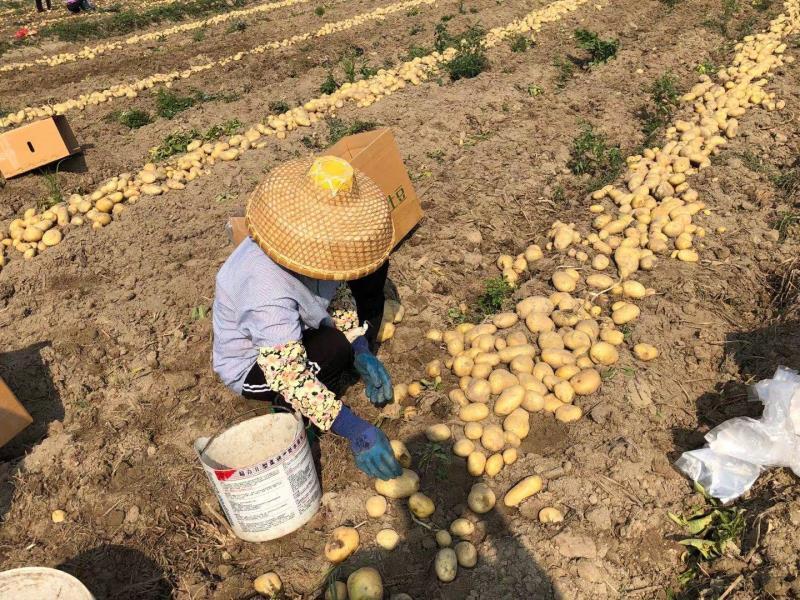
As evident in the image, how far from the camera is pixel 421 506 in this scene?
2.52 m

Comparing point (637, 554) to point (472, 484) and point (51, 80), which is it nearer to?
point (472, 484)

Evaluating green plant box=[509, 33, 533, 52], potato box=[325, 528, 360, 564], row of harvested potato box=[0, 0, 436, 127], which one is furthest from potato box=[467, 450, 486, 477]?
green plant box=[509, 33, 533, 52]

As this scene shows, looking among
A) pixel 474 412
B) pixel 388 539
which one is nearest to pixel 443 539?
pixel 388 539

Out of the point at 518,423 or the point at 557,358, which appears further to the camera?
the point at 557,358

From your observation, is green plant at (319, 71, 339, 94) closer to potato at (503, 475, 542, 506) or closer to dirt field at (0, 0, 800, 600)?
dirt field at (0, 0, 800, 600)

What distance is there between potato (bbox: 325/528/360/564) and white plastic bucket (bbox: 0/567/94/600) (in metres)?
0.95

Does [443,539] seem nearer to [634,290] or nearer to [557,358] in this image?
[557,358]

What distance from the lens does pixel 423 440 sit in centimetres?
291

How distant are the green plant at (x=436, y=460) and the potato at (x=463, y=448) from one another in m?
0.05

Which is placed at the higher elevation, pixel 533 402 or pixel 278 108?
pixel 278 108

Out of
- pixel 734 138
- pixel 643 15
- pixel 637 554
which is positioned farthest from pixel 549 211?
pixel 643 15

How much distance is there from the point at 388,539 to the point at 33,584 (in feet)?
4.29

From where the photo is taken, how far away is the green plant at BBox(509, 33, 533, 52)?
8.21 metres

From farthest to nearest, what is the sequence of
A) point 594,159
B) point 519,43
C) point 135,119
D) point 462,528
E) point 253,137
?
point 519,43, point 135,119, point 253,137, point 594,159, point 462,528
